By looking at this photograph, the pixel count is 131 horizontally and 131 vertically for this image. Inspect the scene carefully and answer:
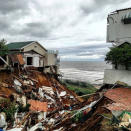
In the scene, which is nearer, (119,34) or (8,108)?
(8,108)

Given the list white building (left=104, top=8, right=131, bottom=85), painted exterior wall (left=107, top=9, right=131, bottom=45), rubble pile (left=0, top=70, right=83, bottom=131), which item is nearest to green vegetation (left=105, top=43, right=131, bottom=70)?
white building (left=104, top=8, right=131, bottom=85)

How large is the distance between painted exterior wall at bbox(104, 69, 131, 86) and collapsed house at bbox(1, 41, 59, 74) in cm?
1044

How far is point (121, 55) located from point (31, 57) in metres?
13.8

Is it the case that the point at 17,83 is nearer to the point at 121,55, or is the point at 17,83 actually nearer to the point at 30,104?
the point at 30,104

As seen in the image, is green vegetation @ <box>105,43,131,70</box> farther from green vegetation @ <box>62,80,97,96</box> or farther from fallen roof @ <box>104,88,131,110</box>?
green vegetation @ <box>62,80,97,96</box>

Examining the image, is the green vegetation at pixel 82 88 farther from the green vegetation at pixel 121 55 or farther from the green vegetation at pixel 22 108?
the green vegetation at pixel 22 108

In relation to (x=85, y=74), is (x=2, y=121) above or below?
above

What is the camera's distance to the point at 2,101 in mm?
10625

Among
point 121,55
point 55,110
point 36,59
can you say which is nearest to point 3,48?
point 36,59

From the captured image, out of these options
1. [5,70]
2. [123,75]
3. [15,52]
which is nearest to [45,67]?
[15,52]

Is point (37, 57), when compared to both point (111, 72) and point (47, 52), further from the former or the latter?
point (111, 72)

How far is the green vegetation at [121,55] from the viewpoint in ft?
48.7

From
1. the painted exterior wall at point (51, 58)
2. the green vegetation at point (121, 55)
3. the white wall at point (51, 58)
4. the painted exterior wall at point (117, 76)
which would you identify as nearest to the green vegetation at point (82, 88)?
the painted exterior wall at point (51, 58)

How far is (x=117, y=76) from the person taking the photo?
1577 cm
